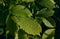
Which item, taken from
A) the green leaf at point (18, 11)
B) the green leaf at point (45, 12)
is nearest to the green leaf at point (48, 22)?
the green leaf at point (45, 12)

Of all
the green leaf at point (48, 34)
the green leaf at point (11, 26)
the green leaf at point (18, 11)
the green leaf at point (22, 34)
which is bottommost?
the green leaf at point (48, 34)

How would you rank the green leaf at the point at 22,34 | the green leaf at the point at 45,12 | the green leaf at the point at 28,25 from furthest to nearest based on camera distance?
the green leaf at the point at 45,12
the green leaf at the point at 22,34
the green leaf at the point at 28,25

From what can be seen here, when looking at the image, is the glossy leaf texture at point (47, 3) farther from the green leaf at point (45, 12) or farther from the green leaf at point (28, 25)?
the green leaf at point (28, 25)

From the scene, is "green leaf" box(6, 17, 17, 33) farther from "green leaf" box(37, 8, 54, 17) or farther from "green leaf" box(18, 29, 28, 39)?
"green leaf" box(37, 8, 54, 17)

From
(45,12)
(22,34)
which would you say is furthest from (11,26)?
(45,12)

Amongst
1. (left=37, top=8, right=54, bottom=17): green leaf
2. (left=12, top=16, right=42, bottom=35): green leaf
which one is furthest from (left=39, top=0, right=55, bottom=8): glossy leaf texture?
(left=12, top=16, right=42, bottom=35): green leaf

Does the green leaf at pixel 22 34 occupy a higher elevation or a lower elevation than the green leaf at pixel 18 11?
lower

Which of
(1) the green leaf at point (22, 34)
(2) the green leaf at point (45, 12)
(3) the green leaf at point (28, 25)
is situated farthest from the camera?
(2) the green leaf at point (45, 12)

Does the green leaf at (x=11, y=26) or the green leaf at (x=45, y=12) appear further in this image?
the green leaf at (x=45, y=12)

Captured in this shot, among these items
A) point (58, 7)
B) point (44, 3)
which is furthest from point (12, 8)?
point (58, 7)
